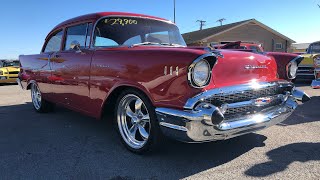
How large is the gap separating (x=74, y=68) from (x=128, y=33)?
90cm

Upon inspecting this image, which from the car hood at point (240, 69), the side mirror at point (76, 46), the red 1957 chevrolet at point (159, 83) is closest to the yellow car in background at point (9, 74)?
the red 1957 chevrolet at point (159, 83)

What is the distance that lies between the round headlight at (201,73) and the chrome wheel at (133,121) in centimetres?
77

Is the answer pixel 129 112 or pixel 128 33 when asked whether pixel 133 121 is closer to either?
pixel 129 112

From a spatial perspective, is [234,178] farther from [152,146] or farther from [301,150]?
[301,150]

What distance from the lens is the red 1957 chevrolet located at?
301 cm

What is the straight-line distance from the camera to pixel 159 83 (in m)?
3.20

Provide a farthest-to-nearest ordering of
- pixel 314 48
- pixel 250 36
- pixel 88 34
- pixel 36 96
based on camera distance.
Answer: pixel 250 36, pixel 314 48, pixel 36 96, pixel 88 34

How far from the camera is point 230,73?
3.30m

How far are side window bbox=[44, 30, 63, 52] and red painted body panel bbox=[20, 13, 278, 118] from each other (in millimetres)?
362

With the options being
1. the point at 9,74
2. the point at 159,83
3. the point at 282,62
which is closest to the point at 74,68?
the point at 159,83

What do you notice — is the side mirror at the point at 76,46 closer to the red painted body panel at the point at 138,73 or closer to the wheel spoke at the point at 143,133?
the red painted body panel at the point at 138,73

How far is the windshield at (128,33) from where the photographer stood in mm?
4246

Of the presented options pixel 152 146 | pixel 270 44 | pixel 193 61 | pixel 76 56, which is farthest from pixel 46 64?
pixel 270 44

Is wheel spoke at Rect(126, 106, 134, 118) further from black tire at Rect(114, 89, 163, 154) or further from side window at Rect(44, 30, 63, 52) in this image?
side window at Rect(44, 30, 63, 52)
